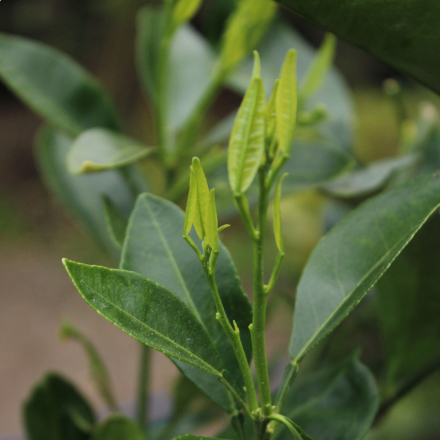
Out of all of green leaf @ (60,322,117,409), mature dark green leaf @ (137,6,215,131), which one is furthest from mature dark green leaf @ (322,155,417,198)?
green leaf @ (60,322,117,409)

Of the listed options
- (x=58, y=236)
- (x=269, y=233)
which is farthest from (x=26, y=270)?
(x=269, y=233)

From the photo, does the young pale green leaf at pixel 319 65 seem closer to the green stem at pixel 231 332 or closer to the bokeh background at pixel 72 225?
the green stem at pixel 231 332

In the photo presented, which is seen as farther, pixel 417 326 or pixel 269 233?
pixel 269 233

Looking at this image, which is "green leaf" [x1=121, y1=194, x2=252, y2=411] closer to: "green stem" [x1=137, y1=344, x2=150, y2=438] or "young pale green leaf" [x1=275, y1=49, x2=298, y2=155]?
"young pale green leaf" [x1=275, y1=49, x2=298, y2=155]

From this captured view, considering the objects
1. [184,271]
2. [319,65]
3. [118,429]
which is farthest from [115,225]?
[319,65]

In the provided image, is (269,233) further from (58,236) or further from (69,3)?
(69,3)
